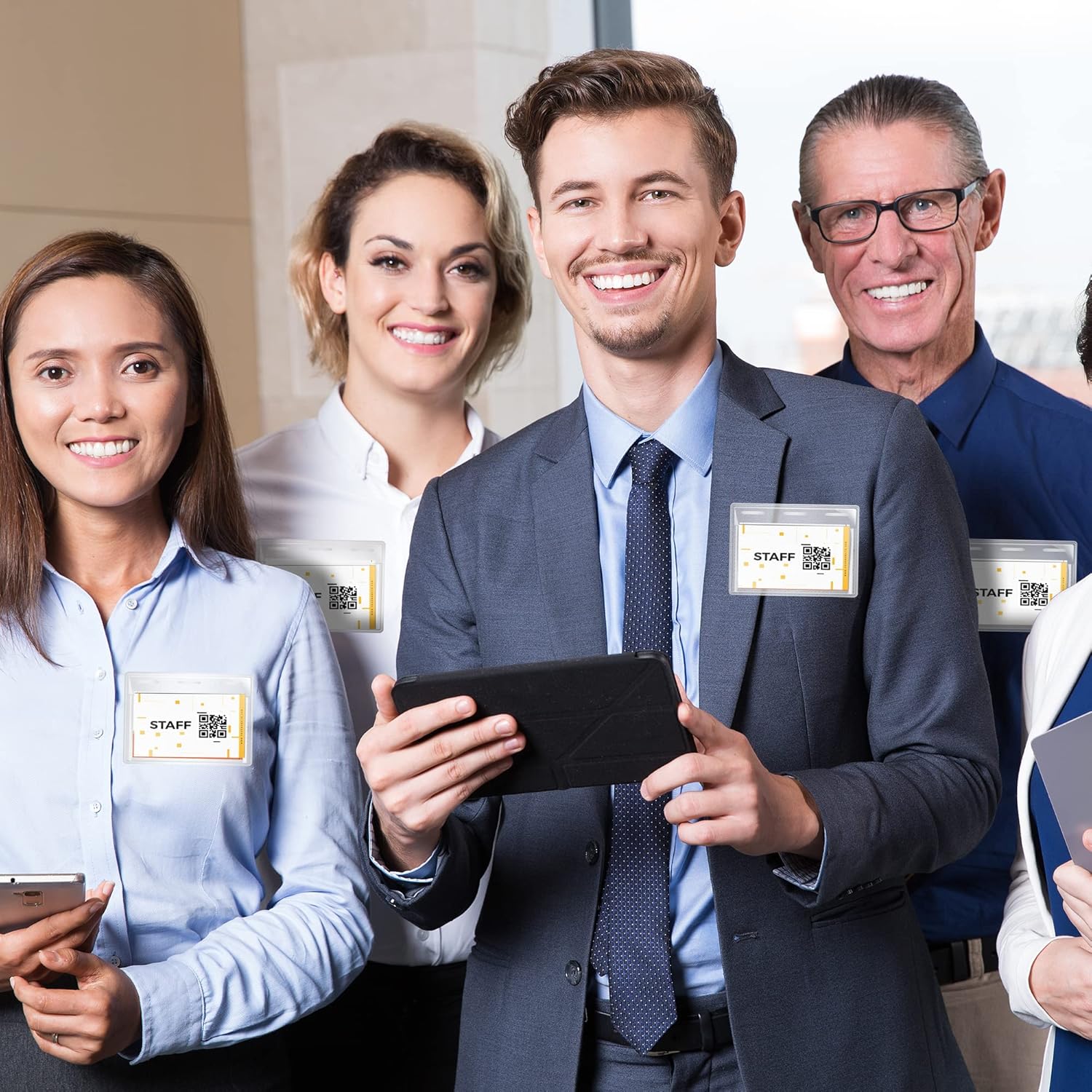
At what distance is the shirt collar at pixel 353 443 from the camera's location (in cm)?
274

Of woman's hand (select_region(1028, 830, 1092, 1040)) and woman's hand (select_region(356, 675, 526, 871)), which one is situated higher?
woman's hand (select_region(356, 675, 526, 871))

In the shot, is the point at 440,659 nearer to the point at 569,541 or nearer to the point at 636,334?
the point at 569,541

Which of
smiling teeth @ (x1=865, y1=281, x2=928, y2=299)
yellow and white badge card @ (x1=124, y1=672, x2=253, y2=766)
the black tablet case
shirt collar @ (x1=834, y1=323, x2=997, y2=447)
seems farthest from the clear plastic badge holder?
yellow and white badge card @ (x1=124, y1=672, x2=253, y2=766)

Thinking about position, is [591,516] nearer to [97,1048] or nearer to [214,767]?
[214,767]

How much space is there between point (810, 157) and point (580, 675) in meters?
1.66

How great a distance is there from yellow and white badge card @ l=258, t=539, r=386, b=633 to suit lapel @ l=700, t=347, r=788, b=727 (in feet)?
2.93

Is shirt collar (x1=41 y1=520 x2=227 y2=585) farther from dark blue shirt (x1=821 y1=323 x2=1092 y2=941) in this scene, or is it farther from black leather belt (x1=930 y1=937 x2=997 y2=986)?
black leather belt (x1=930 y1=937 x2=997 y2=986)

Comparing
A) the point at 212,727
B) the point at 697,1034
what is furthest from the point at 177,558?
the point at 697,1034

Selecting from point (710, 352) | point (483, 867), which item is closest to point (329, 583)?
point (483, 867)

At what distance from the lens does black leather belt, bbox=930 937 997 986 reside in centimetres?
259

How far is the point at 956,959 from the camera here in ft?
8.53

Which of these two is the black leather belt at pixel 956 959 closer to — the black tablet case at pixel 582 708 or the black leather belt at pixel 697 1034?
the black leather belt at pixel 697 1034

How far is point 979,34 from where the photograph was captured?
429 cm

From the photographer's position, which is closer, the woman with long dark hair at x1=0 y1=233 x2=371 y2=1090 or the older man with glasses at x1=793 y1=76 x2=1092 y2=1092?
the woman with long dark hair at x1=0 y1=233 x2=371 y2=1090
